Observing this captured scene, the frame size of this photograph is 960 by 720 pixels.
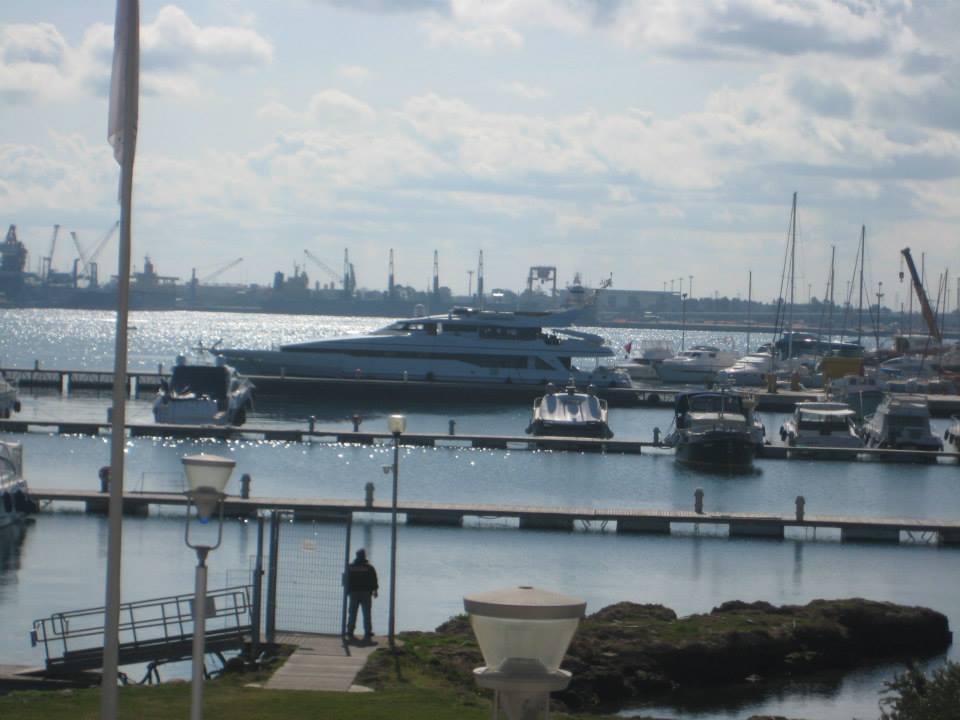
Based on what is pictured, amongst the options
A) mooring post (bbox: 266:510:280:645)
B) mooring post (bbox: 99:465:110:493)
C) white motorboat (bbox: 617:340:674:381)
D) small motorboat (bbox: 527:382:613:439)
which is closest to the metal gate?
mooring post (bbox: 266:510:280:645)

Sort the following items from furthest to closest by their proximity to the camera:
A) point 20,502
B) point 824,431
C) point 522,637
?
point 824,431, point 20,502, point 522,637

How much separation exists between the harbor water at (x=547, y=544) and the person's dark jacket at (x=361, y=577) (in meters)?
2.87

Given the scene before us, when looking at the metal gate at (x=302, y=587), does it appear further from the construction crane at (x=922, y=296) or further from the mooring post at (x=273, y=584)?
the construction crane at (x=922, y=296)

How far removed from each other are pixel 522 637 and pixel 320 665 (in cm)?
986

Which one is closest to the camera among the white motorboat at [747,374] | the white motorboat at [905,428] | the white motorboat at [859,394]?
the white motorboat at [905,428]

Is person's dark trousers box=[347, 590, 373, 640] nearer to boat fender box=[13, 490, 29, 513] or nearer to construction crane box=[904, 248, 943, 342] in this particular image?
boat fender box=[13, 490, 29, 513]

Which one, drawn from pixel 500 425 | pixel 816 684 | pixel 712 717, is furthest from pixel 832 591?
pixel 500 425

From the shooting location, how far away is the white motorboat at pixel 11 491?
28.1 m

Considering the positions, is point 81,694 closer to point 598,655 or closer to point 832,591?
point 598,655

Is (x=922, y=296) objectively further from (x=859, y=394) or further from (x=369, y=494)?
(x=369, y=494)

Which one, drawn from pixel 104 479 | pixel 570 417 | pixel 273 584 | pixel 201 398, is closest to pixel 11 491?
pixel 104 479

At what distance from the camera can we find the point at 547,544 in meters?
29.2

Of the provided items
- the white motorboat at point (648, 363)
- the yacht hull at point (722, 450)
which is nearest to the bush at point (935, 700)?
the yacht hull at point (722, 450)

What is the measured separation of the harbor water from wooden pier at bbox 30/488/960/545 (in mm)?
391
